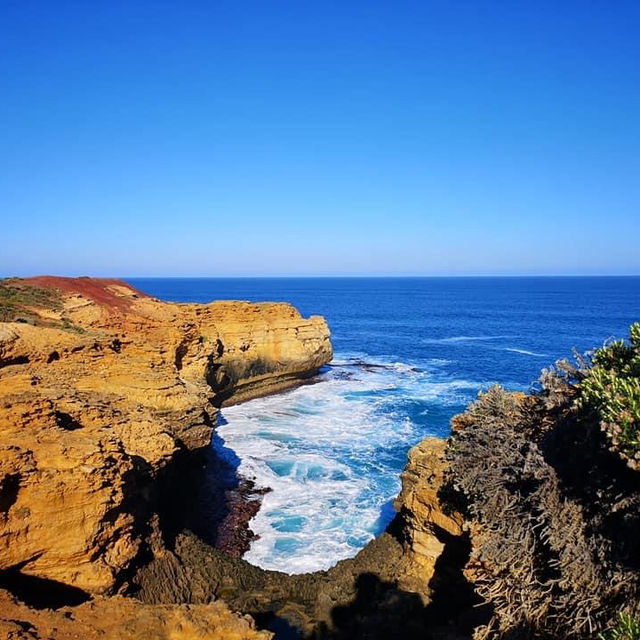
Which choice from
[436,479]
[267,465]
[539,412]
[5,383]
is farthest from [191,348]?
[539,412]

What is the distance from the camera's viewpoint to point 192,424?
18219 millimetres

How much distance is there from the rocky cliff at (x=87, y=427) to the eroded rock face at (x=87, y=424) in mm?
27

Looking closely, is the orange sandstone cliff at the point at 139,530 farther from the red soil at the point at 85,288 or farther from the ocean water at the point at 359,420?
the red soil at the point at 85,288

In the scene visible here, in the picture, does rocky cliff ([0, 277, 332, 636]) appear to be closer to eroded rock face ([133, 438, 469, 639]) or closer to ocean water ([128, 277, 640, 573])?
eroded rock face ([133, 438, 469, 639])

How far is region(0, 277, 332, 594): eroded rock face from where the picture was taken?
1096 centimetres

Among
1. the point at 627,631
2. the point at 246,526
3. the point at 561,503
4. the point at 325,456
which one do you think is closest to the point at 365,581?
the point at 246,526

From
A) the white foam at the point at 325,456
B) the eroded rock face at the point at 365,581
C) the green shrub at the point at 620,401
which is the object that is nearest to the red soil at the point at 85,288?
the white foam at the point at 325,456

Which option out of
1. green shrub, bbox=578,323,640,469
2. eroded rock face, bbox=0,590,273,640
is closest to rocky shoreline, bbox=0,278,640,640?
eroded rock face, bbox=0,590,273,640

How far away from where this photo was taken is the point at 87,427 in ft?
45.4

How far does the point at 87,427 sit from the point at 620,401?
12.9 m

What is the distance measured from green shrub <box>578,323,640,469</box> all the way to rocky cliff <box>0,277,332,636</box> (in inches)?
414

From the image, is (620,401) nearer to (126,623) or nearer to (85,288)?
(126,623)

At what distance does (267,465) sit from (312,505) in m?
4.50

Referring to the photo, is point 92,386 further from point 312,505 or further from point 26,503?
point 312,505
